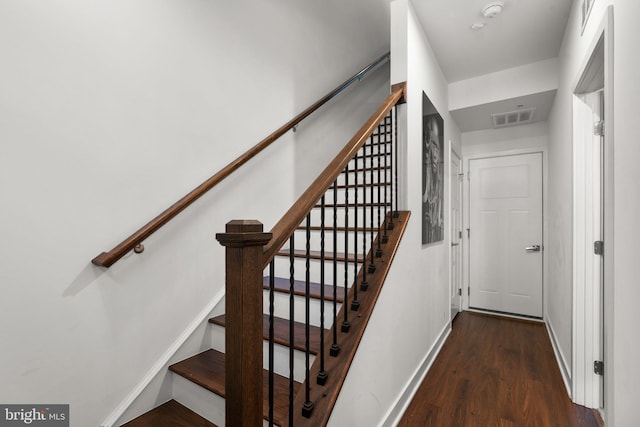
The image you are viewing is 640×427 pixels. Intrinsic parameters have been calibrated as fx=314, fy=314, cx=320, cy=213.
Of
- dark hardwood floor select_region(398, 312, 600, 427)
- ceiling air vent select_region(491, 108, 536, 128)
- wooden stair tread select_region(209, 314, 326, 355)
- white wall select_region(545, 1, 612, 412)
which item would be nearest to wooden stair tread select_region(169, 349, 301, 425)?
wooden stair tread select_region(209, 314, 326, 355)

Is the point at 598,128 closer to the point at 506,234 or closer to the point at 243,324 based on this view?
the point at 506,234

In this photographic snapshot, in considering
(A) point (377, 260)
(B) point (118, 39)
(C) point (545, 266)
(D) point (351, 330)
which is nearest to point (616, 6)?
(A) point (377, 260)

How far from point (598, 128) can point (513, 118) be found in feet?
5.74

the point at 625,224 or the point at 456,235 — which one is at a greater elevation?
the point at 625,224

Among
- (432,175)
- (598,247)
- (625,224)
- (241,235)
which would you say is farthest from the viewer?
(432,175)

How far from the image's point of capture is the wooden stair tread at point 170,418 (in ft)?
5.05

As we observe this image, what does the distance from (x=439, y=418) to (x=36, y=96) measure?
2596 millimetres

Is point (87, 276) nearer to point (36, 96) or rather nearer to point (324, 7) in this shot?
point (36, 96)

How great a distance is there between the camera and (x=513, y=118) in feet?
11.4

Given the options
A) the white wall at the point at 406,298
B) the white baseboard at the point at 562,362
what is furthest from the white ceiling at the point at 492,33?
the white baseboard at the point at 562,362

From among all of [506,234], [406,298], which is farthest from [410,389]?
[506,234]

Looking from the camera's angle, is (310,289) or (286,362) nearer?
(286,362)

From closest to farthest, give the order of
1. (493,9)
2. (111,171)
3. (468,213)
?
1. (111,171)
2. (493,9)
3. (468,213)

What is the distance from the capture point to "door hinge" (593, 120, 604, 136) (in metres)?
1.86
